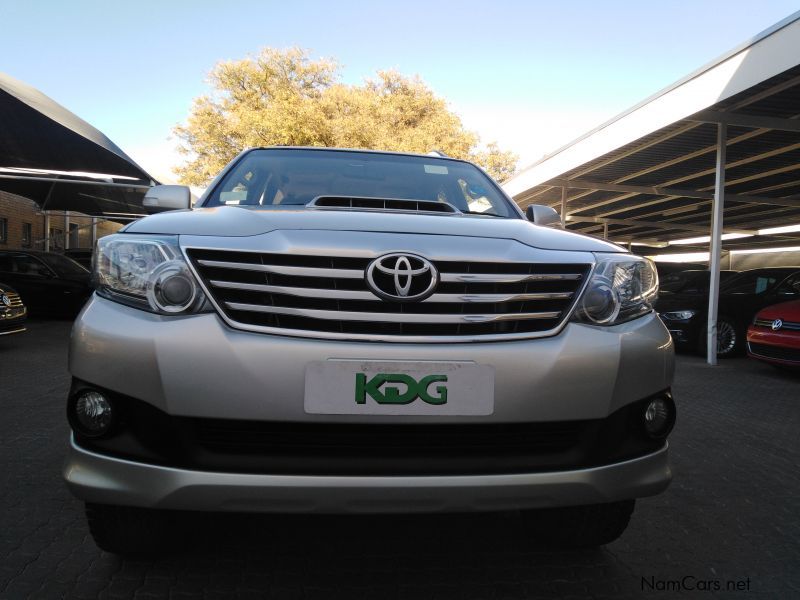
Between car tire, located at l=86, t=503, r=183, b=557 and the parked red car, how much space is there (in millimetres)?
7454

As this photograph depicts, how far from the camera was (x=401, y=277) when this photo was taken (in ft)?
6.24

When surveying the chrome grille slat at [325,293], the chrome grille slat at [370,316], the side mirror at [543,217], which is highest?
the side mirror at [543,217]

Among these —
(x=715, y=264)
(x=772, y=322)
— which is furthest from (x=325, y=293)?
(x=715, y=264)

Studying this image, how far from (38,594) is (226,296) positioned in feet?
3.93

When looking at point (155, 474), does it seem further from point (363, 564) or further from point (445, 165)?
point (445, 165)

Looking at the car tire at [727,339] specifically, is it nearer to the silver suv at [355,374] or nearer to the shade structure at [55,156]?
the silver suv at [355,374]

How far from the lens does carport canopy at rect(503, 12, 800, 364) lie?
8.05m

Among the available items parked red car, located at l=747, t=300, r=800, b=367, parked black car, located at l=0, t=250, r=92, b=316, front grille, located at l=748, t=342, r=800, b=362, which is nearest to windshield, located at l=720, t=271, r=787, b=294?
parked red car, located at l=747, t=300, r=800, b=367

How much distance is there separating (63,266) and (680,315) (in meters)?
11.9

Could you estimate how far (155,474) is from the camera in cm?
178

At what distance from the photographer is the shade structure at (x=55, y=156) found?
10.5m

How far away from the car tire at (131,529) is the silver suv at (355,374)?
3 centimetres

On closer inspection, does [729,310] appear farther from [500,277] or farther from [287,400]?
[287,400]

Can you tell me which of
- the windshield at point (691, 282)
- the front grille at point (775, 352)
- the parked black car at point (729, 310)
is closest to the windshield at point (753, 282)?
the parked black car at point (729, 310)
